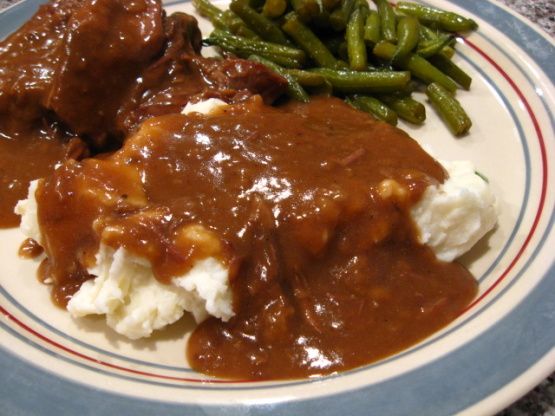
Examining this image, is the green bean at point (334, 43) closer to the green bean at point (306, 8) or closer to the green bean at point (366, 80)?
the green bean at point (306, 8)

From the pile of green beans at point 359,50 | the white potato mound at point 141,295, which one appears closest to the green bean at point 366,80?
the pile of green beans at point 359,50

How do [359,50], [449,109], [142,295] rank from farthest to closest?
[359,50] → [449,109] → [142,295]

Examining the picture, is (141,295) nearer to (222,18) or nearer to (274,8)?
(274,8)

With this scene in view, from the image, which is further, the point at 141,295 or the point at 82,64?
the point at 82,64

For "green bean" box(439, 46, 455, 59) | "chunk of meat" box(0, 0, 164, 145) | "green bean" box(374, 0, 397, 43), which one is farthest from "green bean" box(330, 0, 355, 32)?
"chunk of meat" box(0, 0, 164, 145)

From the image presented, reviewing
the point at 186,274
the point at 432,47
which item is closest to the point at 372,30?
the point at 432,47

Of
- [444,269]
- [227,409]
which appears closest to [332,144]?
[444,269]

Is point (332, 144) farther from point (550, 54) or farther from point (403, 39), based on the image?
point (550, 54)

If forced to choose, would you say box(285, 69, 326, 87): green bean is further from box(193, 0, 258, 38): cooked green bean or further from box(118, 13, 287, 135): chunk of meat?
box(193, 0, 258, 38): cooked green bean
